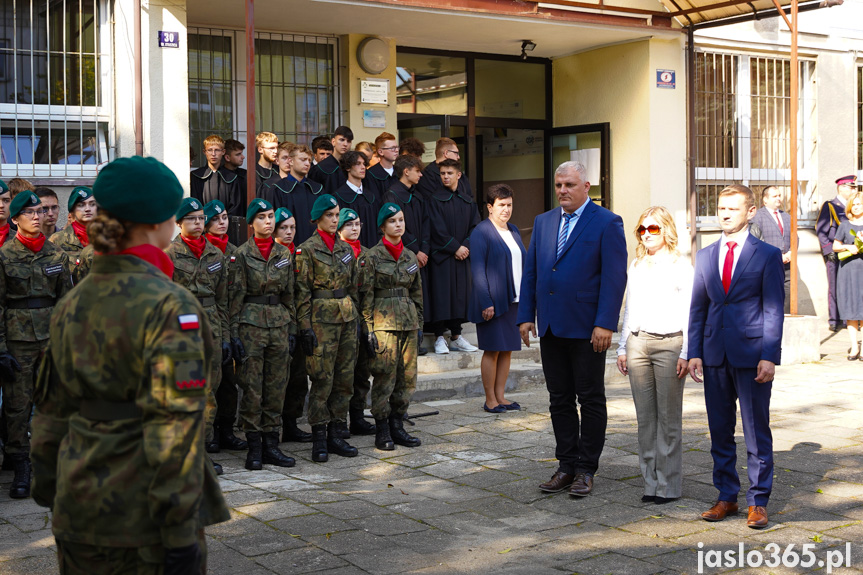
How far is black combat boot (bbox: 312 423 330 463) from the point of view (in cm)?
677

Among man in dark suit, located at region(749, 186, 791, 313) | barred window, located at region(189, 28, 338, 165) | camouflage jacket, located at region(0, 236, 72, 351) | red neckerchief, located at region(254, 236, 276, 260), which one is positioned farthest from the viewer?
man in dark suit, located at region(749, 186, 791, 313)

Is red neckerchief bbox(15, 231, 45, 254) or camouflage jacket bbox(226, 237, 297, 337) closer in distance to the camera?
red neckerchief bbox(15, 231, 45, 254)

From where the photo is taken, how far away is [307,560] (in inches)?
182

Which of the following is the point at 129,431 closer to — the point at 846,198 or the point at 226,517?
the point at 226,517

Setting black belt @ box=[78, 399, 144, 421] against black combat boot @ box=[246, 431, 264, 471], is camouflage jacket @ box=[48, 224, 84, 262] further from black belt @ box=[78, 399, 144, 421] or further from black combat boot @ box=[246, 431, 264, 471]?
black belt @ box=[78, 399, 144, 421]

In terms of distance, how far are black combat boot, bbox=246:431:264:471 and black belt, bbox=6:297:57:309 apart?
1.61 meters

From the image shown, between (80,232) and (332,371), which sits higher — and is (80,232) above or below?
above

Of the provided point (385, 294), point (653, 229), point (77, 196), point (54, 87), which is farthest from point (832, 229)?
point (77, 196)

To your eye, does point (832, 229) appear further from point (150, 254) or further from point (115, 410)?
point (115, 410)

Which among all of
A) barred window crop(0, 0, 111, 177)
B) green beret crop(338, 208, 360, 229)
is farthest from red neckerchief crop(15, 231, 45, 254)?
barred window crop(0, 0, 111, 177)

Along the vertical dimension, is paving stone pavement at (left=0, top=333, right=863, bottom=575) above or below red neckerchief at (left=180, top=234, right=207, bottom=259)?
below

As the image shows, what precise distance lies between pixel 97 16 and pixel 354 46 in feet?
10.6

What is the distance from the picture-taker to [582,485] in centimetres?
575

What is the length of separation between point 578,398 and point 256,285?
2389 millimetres
